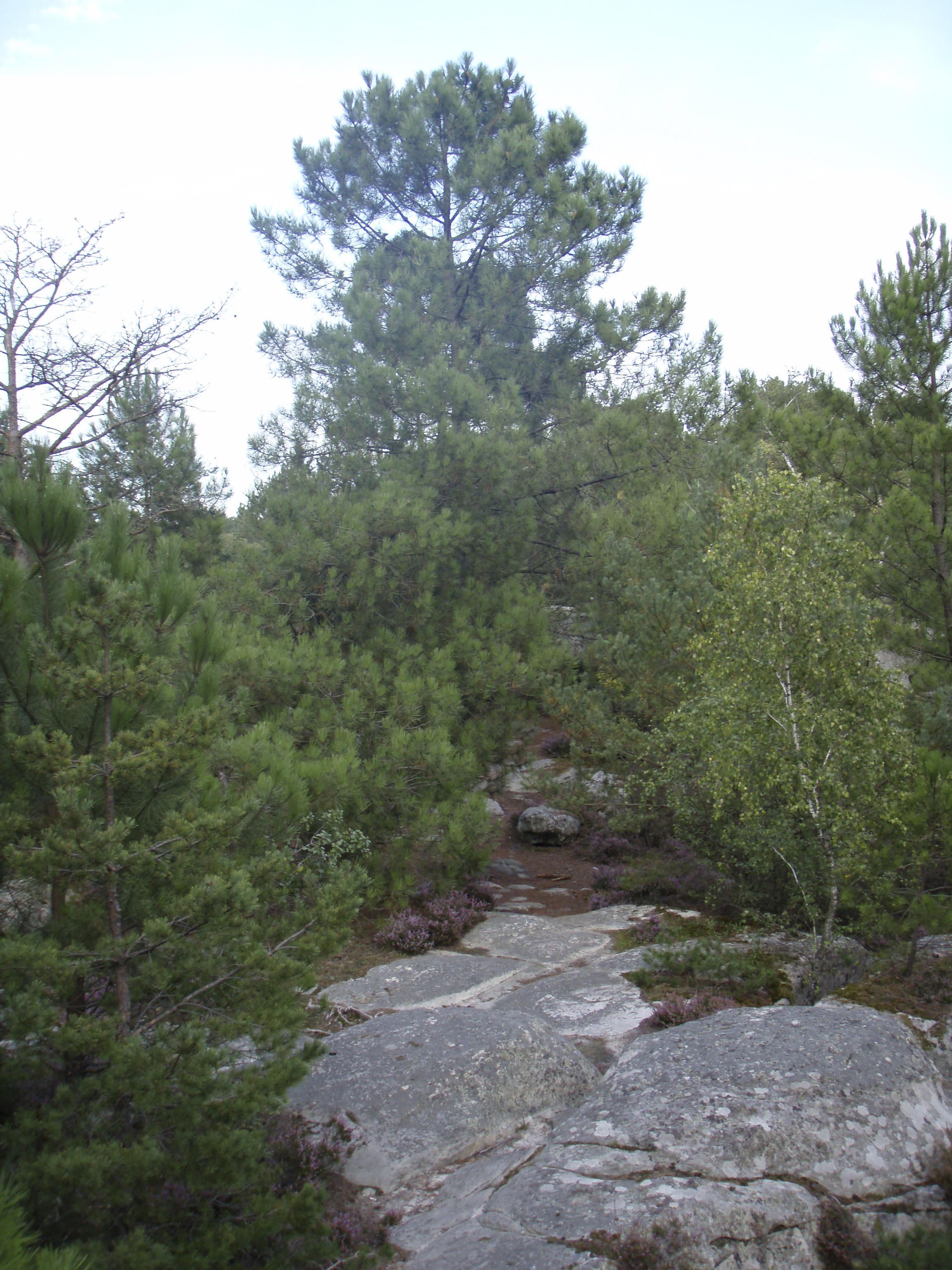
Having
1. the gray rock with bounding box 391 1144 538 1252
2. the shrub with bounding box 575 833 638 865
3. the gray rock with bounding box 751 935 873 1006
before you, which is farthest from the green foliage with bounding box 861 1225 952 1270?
the shrub with bounding box 575 833 638 865

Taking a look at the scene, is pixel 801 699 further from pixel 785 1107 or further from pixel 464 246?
pixel 464 246

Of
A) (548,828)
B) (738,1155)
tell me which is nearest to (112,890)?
(738,1155)

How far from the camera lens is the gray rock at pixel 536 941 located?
24.8ft

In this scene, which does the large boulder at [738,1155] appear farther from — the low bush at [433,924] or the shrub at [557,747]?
the shrub at [557,747]

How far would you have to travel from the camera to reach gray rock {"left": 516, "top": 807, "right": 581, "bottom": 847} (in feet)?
42.3

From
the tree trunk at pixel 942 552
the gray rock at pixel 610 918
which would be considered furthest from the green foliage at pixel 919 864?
the tree trunk at pixel 942 552

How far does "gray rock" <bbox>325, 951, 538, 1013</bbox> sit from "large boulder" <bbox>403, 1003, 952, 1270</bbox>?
259cm

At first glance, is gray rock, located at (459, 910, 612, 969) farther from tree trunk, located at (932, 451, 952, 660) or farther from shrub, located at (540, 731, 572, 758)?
shrub, located at (540, 731, 572, 758)

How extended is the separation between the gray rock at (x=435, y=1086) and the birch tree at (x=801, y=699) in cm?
257

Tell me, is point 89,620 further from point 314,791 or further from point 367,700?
point 367,700

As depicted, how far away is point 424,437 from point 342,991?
6.98 meters

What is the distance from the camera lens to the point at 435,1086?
4410mm

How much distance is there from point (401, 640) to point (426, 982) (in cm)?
435

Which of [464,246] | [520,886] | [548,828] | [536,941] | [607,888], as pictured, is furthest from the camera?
[464,246]
